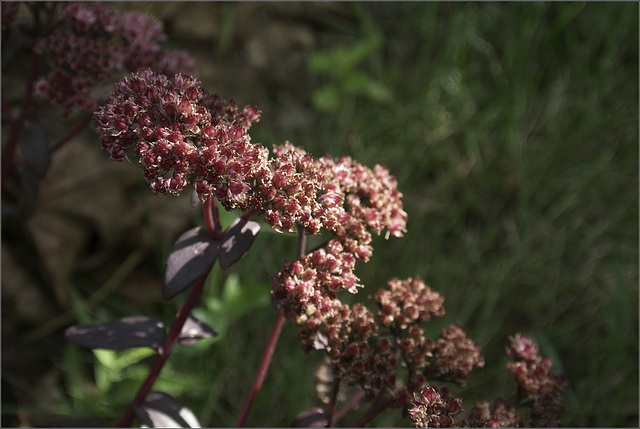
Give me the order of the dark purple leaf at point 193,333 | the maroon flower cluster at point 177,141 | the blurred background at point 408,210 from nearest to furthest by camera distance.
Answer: the maroon flower cluster at point 177,141
the dark purple leaf at point 193,333
the blurred background at point 408,210

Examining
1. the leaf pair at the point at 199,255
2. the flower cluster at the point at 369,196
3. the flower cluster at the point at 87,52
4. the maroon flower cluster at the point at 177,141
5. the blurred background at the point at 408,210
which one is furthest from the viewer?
the blurred background at the point at 408,210

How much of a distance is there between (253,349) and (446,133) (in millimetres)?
1493

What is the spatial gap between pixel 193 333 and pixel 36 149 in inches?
29.9

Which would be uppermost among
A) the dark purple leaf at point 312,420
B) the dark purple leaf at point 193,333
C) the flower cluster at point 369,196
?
the flower cluster at point 369,196

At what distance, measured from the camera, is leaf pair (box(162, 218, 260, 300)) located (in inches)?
49.1

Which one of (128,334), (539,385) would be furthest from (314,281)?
(539,385)

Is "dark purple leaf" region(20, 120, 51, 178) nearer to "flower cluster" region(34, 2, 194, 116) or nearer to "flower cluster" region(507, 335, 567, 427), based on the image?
"flower cluster" region(34, 2, 194, 116)

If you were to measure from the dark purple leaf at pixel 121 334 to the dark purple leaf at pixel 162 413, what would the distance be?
0.13 meters

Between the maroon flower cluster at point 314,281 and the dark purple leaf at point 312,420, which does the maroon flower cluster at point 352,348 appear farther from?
the dark purple leaf at point 312,420

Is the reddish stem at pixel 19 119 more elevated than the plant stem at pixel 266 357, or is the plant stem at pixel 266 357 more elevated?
the reddish stem at pixel 19 119

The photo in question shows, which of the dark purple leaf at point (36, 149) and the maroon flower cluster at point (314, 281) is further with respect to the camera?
the dark purple leaf at point (36, 149)

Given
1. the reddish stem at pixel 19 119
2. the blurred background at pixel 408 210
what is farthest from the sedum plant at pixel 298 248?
the blurred background at pixel 408 210

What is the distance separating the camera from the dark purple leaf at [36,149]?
1745 mm

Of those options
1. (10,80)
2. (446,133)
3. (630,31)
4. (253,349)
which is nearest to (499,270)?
(446,133)
